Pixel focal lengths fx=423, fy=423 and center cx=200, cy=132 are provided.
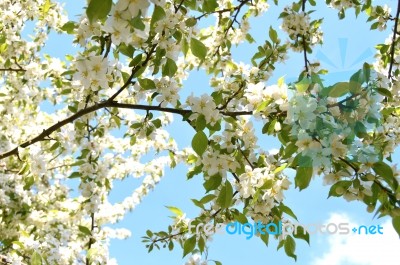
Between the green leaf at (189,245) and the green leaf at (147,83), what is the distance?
80 centimetres

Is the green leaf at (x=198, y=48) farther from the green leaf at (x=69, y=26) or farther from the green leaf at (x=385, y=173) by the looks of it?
the green leaf at (x=385, y=173)

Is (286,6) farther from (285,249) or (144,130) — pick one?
(285,249)

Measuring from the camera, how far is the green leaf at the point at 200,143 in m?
1.80

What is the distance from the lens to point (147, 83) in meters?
2.13

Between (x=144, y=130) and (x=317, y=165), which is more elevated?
(x=144, y=130)

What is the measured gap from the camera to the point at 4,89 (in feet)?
16.0

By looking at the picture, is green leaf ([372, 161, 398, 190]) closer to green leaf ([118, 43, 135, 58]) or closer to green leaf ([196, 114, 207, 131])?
green leaf ([196, 114, 207, 131])

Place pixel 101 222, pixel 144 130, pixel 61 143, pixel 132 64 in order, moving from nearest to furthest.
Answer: pixel 132 64, pixel 144 130, pixel 61 143, pixel 101 222

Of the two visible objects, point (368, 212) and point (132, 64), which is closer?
point (368, 212)

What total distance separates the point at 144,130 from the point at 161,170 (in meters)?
3.47

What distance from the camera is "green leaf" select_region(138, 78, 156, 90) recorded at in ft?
6.95

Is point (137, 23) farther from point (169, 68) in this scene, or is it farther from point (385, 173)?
point (385, 173)

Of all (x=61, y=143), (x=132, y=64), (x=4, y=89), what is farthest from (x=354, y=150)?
(x=4, y=89)

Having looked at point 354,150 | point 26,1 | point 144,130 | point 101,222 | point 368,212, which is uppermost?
point 26,1
